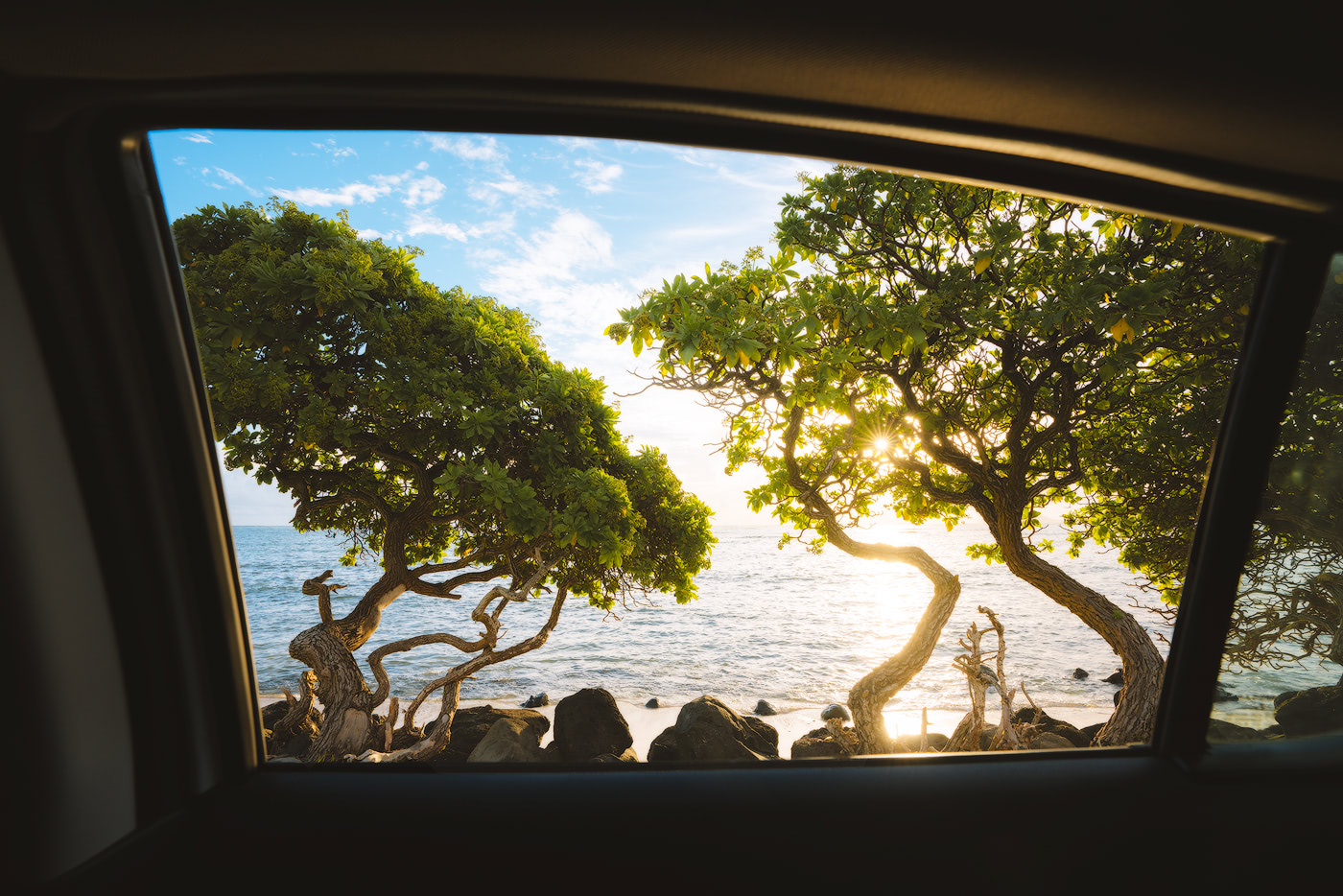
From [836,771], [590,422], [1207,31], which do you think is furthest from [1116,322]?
[590,422]

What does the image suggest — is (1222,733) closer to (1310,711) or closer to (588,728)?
(1310,711)

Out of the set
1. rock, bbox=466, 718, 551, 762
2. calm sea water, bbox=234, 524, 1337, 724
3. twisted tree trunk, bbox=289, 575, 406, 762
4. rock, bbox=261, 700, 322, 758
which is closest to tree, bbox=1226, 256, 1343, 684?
calm sea water, bbox=234, 524, 1337, 724

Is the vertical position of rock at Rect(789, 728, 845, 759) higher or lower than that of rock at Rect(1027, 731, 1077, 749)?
lower

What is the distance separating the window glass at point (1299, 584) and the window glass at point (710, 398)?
1.66m

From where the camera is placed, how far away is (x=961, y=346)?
16.1 feet

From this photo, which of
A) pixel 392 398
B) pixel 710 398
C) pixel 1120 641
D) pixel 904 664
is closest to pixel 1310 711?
pixel 1120 641

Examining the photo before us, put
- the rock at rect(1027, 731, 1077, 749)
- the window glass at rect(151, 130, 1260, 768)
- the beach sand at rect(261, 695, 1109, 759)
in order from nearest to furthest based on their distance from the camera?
the window glass at rect(151, 130, 1260, 768) < the rock at rect(1027, 731, 1077, 749) < the beach sand at rect(261, 695, 1109, 759)

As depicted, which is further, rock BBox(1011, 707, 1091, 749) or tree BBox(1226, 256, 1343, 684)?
rock BBox(1011, 707, 1091, 749)

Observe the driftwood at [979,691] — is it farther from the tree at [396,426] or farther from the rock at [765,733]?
the tree at [396,426]

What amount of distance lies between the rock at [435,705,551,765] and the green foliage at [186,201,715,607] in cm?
259

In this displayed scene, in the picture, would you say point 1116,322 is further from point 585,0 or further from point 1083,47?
point 585,0

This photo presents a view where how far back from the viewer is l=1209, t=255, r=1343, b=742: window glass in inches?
57.2

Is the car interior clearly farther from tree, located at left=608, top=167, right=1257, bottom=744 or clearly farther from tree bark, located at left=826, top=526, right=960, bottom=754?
tree bark, located at left=826, top=526, right=960, bottom=754

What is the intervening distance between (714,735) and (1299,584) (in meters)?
5.86
